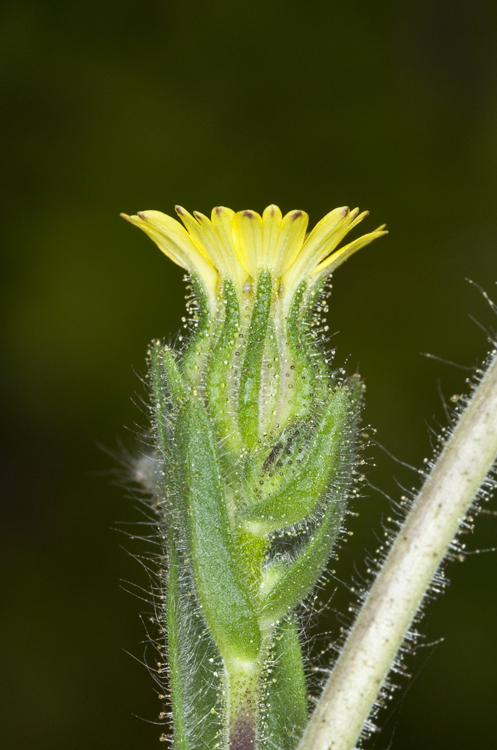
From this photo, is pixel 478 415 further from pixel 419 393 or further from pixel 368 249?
pixel 368 249

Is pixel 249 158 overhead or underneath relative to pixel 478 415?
overhead

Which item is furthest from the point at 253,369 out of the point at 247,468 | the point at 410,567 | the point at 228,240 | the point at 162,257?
the point at 162,257

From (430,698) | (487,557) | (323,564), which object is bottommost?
(430,698)

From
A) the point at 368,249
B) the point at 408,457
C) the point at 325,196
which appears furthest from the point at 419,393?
the point at 325,196

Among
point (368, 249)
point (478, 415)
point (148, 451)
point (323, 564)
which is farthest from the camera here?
point (368, 249)

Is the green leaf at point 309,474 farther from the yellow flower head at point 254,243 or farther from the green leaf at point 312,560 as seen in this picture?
the yellow flower head at point 254,243

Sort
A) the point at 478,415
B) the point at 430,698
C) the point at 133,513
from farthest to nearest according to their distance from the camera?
the point at 133,513, the point at 430,698, the point at 478,415

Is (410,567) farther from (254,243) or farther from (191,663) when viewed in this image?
(254,243)

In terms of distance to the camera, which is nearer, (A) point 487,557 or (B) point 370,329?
(A) point 487,557
